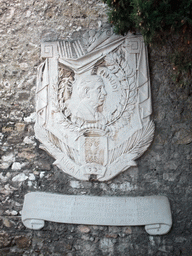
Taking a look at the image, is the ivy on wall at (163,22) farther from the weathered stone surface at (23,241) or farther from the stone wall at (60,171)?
the weathered stone surface at (23,241)

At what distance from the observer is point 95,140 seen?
3.40 meters

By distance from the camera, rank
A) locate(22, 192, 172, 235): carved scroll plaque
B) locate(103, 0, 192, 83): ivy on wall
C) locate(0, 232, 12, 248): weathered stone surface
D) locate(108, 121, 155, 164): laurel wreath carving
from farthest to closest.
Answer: locate(0, 232, 12, 248): weathered stone surface
locate(108, 121, 155, 164): laurel wreath carving
locate(22, 192, 172, 235): carved scroll plaque
locate(103, 0, 192, 83): ivy on wall

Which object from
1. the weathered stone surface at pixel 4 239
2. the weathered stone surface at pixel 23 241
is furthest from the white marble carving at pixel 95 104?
the weathered stone surface at pixel 4 239

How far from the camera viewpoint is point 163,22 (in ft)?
9.29

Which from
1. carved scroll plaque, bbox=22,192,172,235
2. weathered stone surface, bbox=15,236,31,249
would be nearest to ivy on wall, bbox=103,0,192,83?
carved scroll plaque, bbox=22,192,172,235

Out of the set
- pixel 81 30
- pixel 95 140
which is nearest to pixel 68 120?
pixel 95 140

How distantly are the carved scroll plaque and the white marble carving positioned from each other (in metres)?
0.29

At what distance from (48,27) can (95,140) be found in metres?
1.48

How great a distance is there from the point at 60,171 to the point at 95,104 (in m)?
0.87

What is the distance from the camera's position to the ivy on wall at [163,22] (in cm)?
274

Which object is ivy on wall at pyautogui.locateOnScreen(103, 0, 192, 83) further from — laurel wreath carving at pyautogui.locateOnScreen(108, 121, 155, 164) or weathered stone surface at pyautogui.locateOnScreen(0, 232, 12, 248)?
weathered stone surface at pyautogui.locateOnScreen(0, 232, 12, 248)

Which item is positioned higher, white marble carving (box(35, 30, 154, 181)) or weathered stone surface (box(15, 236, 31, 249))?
white marble carving (box(35, 30, 154, 181))

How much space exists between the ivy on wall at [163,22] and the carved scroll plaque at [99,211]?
1436 millimetres

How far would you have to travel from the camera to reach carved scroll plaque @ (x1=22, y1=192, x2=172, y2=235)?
10.6 feet
